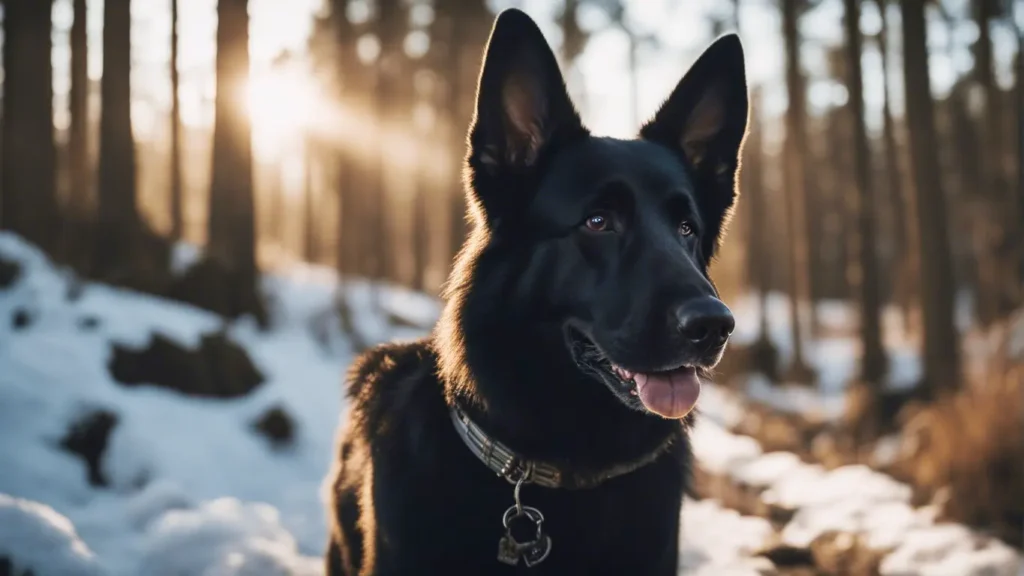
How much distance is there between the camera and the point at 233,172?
350 inches

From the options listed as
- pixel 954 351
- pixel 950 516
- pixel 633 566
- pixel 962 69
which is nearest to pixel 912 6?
pixel 954 351

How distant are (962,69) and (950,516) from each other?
19.6m

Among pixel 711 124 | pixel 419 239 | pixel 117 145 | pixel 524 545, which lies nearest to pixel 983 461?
pixel 711 124

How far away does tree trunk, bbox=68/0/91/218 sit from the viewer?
1109cm

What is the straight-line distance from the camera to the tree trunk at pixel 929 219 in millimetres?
10055

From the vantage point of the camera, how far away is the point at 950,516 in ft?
17.5

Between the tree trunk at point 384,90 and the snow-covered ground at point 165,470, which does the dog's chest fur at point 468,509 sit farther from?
the tree trunk at point 384,90

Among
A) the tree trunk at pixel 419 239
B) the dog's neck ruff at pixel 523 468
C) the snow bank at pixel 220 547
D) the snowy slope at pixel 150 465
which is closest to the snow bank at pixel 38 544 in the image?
the snowy slope at pixel 150 465

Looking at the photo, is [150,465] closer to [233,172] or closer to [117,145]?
[233,172]

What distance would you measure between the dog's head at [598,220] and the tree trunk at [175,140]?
355 inches

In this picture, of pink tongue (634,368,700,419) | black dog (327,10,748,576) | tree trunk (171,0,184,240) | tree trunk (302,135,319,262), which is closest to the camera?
pink tongue (634,368,700,419)

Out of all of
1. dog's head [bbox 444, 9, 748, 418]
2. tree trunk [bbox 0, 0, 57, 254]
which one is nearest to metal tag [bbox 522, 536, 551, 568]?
dog's head [bbox 444, 9, 748, 418]

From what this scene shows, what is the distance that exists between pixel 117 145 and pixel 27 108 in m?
1.80

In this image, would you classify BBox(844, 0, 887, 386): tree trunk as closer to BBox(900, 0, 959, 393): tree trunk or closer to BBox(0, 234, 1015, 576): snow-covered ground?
BBox(900, 0, 959, 393): tree trunk
